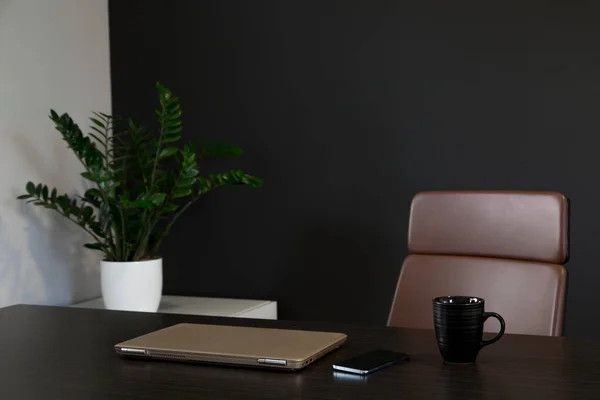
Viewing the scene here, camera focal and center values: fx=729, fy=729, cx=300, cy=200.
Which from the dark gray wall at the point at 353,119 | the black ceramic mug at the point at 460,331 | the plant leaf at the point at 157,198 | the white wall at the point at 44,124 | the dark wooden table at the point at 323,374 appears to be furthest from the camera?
the white wall at the point at 44,124

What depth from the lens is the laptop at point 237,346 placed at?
3.95 ft

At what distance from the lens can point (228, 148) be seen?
319cm

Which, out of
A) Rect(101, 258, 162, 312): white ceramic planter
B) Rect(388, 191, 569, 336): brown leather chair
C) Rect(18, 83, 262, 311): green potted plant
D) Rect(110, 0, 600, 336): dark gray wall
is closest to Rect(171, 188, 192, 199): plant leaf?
Rect(18, 83, 262, 311): green potted plant

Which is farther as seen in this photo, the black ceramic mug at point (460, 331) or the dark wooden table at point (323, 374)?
the black ceramic mug at point (460, 331)

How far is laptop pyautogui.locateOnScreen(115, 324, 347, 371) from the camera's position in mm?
1204

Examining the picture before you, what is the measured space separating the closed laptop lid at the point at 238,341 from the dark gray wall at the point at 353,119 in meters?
1.73

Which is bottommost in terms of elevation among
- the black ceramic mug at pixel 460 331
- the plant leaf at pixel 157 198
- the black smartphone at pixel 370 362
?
the black smartphone at pixel 370 362

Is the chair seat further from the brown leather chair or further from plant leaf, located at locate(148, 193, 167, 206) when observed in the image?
plant leaf, located at locate(148, 193, 167, 206)

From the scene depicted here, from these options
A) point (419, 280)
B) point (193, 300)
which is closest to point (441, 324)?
point (419, 280)

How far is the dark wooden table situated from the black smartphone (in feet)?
0.05

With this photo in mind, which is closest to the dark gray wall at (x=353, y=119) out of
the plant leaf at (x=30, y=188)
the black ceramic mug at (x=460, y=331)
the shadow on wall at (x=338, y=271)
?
the shadow on wall at (x=338, y=271)

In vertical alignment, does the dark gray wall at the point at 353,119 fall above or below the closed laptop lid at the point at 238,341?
above

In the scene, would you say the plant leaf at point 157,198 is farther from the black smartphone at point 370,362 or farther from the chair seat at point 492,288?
the black smartphone at point 370,362

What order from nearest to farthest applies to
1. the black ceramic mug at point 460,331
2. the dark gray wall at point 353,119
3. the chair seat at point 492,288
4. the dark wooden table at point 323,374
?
1. the dark wooden table at point 323,374
2. the black ceramic mug at point 460,331
3. the chair seat at point 492,288
4. the dark gray wall at point 353,119
